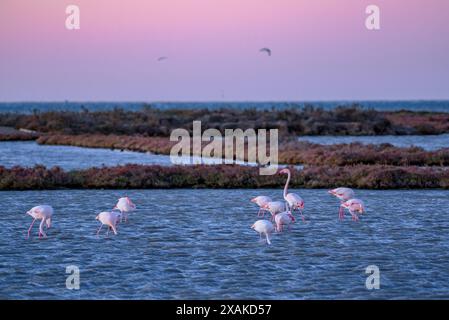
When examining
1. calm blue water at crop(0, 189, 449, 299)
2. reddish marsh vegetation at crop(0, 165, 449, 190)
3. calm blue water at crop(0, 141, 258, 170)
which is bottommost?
calm blue water at crop(0, 141, 258, 170)

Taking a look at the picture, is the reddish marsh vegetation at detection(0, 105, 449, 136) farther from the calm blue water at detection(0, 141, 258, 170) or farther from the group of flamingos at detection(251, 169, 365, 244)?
the group of flamingos at detection(251, 169, 365, 244)

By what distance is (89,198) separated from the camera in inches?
1030

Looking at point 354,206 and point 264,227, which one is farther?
point 354,206

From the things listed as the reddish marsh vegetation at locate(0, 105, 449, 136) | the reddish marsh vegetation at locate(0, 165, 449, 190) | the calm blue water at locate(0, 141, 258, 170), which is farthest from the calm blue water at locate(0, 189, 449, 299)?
the reddish marsh vegetation at locate(0, 105, 449, 136)

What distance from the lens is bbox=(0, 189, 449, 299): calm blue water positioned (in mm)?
13961

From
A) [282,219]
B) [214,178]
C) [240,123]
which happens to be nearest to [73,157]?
[214,178]

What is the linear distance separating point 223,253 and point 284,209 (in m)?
4.07

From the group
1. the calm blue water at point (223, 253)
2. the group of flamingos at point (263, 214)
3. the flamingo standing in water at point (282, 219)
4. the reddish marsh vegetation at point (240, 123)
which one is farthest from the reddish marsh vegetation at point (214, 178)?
the reddish marsh vegetation at point (240, 123)

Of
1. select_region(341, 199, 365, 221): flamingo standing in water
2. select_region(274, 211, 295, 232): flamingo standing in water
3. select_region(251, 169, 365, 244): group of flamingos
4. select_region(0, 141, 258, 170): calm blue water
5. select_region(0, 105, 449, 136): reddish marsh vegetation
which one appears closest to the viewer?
select_region(251, 169, 365, 244): group of flamingos

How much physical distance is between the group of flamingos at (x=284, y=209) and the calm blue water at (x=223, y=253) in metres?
0.31

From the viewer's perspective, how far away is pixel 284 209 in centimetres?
2078

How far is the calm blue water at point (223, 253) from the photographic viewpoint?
45.8 feet

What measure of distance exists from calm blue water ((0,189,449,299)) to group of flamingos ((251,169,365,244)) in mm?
307

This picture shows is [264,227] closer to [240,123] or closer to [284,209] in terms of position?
[284,209]
